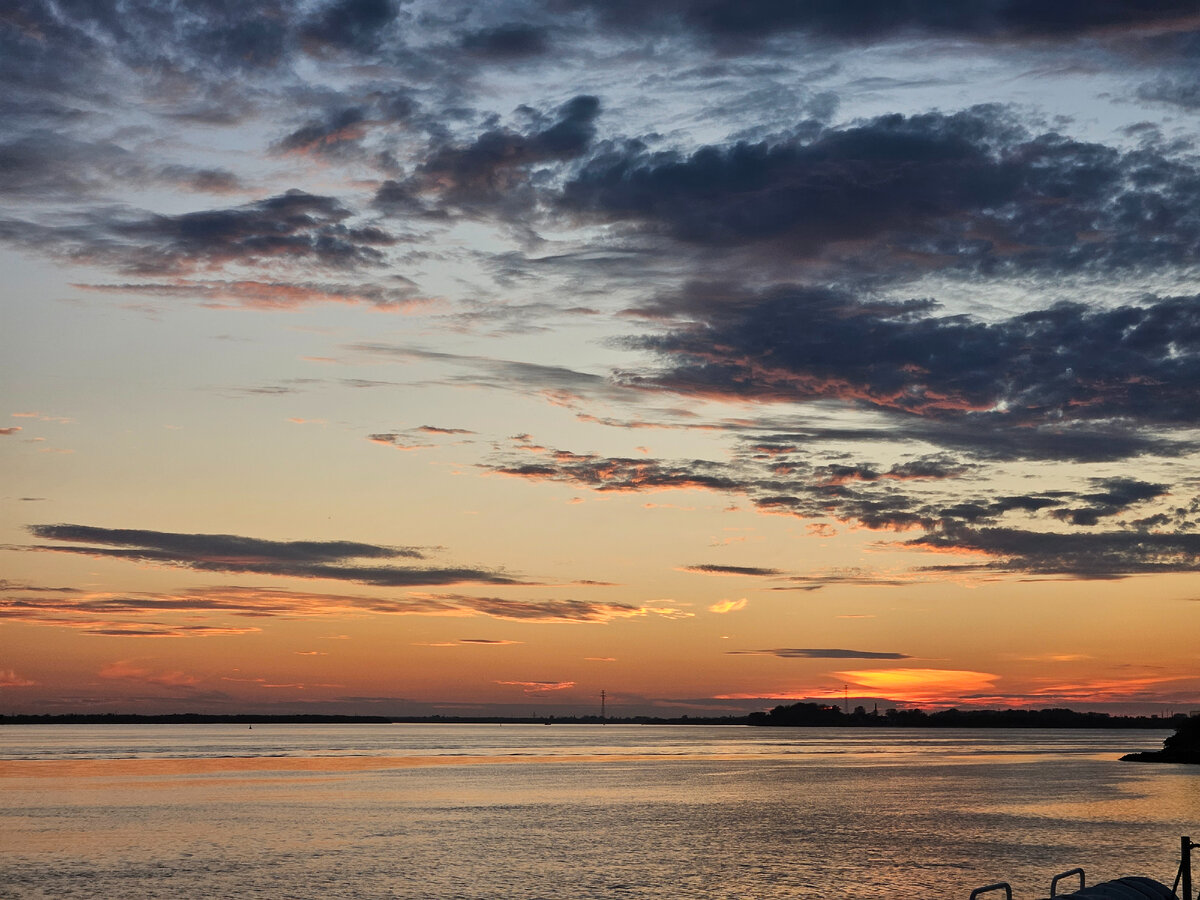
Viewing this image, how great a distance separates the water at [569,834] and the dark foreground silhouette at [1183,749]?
39.5 metres

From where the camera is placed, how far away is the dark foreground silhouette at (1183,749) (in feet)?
557

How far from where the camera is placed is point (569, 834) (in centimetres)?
7144

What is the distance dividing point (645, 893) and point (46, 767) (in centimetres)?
12060

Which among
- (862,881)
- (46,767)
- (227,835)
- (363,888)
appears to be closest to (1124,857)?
(862,881)

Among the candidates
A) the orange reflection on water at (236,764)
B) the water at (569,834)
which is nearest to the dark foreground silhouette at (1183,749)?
the water at (569,834)

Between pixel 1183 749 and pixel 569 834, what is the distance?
138193mm

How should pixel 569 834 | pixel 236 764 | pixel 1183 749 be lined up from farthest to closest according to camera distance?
1. pixel 1183 749
2. pixel 236 764
3. pixel 569 834

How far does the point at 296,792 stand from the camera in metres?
105

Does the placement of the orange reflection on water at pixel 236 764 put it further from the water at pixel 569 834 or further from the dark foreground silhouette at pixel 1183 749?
the dark foreground silhouette at pixel 1183 749

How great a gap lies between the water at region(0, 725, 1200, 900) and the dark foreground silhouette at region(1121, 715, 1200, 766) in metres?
39.5

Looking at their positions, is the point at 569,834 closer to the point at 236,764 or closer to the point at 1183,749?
the point at 236,764

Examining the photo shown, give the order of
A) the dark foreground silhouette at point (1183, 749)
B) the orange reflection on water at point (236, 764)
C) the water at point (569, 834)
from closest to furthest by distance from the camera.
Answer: the water at point (569, 834), the orange reflection on water at point (236, 764), the dark foreground silhouette at point (1183, 749)

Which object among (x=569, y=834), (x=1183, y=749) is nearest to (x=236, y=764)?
(x=569, y=834)

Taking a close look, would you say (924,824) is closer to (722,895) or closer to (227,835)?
(722,895)
